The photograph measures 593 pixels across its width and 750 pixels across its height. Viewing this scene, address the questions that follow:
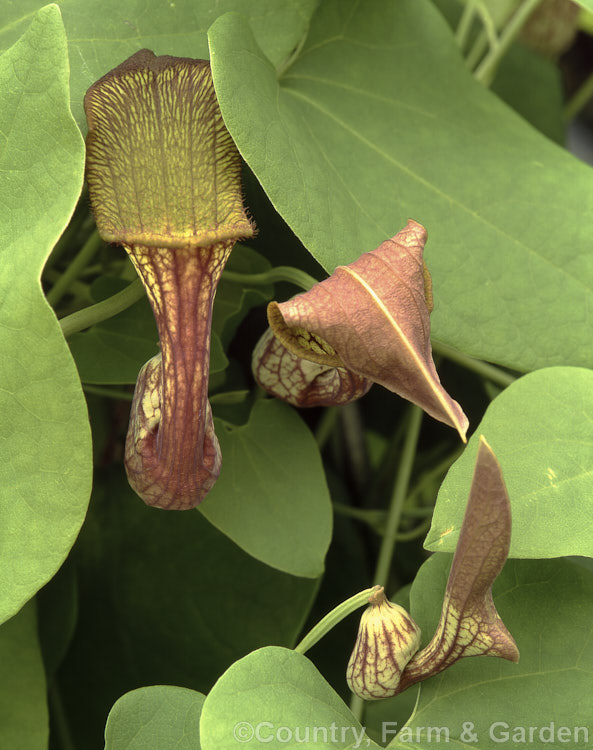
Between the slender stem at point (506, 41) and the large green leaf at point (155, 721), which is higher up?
the slender stem at point (506, 41)

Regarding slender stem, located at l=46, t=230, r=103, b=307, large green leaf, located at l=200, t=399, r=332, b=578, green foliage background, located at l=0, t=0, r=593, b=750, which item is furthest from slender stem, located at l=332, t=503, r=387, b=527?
slender stem, located at l=46, t=230, r=103, b=307

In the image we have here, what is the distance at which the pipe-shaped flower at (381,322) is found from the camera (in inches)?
12.7

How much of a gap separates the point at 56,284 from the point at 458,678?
32 cm

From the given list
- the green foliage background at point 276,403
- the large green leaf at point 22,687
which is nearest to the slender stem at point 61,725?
the green foliage background at point 276,403

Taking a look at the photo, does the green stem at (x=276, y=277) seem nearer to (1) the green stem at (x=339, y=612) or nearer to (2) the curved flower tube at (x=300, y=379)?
(2) the curved flower tube at (x=300, y=379)

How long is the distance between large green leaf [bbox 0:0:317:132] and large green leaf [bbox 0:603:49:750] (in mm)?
301

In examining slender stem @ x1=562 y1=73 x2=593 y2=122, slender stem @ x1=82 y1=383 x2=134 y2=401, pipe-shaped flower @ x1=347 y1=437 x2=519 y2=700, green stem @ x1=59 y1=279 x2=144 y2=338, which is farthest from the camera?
slender stem @ x1=562 y1=73 x2=593 y2=122

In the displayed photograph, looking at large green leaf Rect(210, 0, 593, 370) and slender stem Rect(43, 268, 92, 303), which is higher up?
large green leaf Rect(210, 0, 593, 370)

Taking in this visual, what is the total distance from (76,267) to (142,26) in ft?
0.47

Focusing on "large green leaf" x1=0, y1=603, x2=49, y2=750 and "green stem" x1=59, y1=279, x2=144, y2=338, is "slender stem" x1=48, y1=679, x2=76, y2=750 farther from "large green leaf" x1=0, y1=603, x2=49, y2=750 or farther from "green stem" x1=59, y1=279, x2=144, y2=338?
"green stem" x1=59, y1=279, x2=144, y2=338

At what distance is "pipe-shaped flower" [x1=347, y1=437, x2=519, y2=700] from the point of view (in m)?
0.32

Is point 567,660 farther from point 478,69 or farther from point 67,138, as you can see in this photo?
point 478,69

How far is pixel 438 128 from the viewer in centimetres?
53

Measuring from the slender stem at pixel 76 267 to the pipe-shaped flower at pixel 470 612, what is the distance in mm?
273
